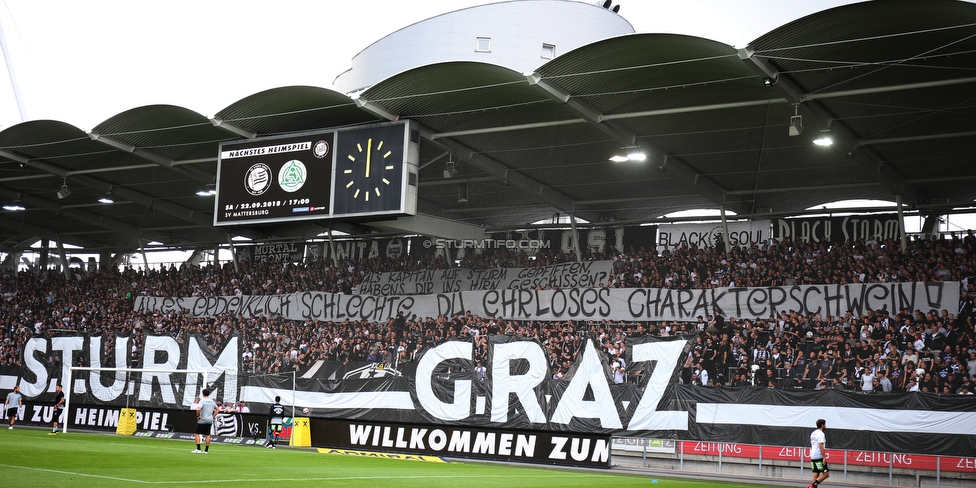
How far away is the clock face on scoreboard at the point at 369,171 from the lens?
2708 cm

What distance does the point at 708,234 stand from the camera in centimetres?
3822

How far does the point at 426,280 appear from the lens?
42031mm

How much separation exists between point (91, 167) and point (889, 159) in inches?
1199

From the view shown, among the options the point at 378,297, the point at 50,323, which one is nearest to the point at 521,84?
the point at 378,297

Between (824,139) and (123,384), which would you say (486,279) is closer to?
(123,384)

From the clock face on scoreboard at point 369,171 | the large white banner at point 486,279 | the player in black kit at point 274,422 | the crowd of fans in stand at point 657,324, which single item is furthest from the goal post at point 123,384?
the large white banner at point 486,279

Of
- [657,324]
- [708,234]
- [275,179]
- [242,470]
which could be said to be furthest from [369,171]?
[708,234]

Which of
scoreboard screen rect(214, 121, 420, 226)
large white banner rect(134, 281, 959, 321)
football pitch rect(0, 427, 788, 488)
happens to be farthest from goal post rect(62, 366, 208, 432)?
large white banner rect(134, 281, 959, 321)

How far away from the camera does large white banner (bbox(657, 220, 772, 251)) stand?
37.3 m

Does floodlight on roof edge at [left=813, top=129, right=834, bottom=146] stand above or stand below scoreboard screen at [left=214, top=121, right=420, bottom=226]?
above

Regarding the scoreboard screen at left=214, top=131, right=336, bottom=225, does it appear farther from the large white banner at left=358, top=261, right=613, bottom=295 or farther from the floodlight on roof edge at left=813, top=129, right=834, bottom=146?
the floodlight on roof edge at left=813, top=129, right=834, bottom=146

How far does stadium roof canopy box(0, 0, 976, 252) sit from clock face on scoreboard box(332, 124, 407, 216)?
0.78 meters

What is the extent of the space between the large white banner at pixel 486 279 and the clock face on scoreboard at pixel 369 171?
13184 millimetres

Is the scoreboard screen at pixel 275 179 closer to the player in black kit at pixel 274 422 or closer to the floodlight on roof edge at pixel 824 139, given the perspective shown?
the player in black kit at pixel 274 422
